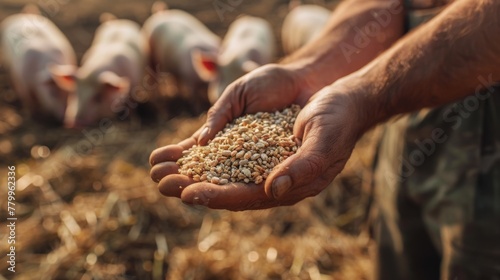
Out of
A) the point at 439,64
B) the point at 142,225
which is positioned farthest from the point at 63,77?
the point at 439,64

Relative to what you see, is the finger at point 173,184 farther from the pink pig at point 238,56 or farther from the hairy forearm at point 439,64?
the pink pig at point 238,56

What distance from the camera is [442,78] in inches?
67.3

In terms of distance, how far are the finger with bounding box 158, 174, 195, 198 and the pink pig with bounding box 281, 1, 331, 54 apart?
3.63 meters

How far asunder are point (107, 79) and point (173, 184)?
2.99 meters

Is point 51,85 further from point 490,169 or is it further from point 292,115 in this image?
point 490,169

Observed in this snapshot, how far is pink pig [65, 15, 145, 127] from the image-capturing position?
4438 mm

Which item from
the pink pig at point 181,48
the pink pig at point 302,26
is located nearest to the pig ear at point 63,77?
the pink pig at point 181,48

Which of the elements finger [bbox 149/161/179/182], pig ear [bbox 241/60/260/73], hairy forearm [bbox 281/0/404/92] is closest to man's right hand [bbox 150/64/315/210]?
finger [bbox 149/161/179/182]

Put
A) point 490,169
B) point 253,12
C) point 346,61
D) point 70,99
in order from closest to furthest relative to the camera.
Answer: point 490,169
point 346,61
point 70,99
point 253,12

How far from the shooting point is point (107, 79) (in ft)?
14.6

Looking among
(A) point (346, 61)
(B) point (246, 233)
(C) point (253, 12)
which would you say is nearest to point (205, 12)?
(C) point (253, 12)

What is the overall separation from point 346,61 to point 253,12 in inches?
206

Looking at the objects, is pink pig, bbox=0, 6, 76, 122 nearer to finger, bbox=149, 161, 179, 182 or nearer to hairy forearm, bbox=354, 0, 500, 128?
finger, bbox=149, 161, 179, 182

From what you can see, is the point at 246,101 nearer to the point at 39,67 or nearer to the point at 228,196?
the point at 228,196
